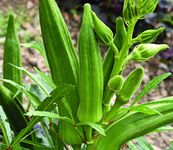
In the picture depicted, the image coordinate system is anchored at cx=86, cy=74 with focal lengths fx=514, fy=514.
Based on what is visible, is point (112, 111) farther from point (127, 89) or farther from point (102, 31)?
point (102, 31)

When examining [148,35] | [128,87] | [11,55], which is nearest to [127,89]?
[128,87]

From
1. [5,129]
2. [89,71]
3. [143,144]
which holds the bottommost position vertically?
[143,144]

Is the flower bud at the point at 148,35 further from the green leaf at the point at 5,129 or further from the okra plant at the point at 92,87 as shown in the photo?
the green leaf at the point at 5,129

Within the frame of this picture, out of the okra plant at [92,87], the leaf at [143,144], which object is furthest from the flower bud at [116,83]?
the leaf at [143,144]

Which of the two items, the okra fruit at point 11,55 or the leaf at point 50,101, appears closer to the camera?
the leaf at point 50,101

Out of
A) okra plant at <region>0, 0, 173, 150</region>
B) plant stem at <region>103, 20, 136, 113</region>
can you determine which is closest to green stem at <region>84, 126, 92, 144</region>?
okra plant at <region>0, 0, 173, 150</region>

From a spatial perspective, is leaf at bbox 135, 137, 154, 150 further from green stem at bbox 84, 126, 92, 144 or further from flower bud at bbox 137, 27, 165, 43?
flower bud at bbox 137, 27, 165, 43

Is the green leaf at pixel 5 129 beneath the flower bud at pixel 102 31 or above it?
beneath

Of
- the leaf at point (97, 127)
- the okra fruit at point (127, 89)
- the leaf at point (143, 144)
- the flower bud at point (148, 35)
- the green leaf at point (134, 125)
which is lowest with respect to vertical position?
the leaf at point (143, 144)
